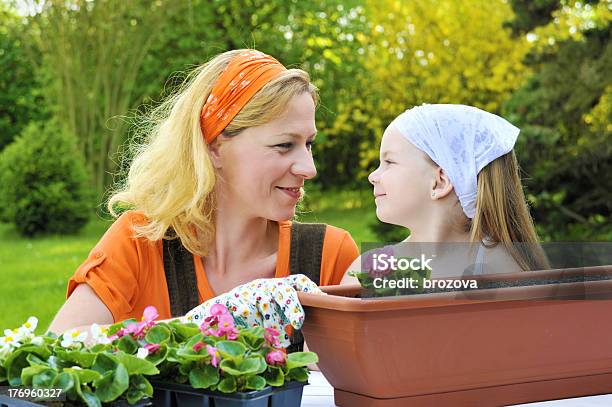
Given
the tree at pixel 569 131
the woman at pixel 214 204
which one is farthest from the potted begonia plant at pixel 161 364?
the tree at pixel 569 131

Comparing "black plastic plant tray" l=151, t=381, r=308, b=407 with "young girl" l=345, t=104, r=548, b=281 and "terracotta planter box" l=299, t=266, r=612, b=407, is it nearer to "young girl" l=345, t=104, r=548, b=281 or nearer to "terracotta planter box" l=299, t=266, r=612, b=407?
"terracotta planter box" l=299, t=266, r=612, b=407

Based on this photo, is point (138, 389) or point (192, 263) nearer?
→ point (138, 389)

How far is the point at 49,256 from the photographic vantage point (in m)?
8.25

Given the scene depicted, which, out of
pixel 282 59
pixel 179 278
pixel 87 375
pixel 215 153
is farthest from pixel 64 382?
pixel 282 59

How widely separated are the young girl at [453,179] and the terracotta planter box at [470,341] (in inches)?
10.5

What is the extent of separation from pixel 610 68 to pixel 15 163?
5.77 metres

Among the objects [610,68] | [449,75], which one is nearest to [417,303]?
[610,68]

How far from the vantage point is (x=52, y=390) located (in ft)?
3.26

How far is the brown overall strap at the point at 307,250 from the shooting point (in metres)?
2.01

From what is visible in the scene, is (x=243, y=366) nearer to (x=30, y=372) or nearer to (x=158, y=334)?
(x=158, y=334)

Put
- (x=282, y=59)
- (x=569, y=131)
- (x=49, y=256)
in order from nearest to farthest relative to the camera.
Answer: (x=569, y=131) → (x=49, y=256) → (x=282, y=59)

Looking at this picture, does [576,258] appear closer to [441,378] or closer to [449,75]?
[441,378]

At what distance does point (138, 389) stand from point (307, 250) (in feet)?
3.38

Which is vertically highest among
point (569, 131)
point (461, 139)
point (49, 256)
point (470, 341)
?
point (461, 139)
